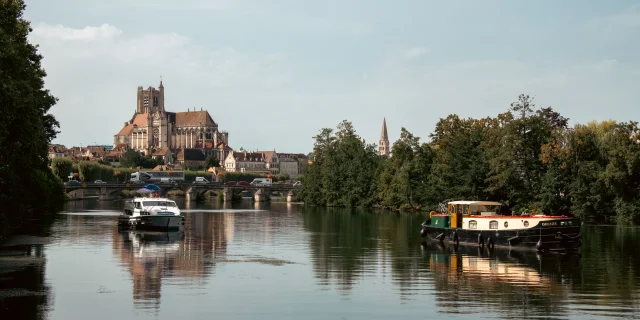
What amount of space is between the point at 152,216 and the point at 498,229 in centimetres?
2689

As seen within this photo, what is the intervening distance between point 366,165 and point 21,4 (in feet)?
285

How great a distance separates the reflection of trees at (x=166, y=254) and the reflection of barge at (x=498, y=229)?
15.0m

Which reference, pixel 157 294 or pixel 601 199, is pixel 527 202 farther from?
pixel 157 294

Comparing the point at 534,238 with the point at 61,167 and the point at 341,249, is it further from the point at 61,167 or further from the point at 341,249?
the point at 61,167

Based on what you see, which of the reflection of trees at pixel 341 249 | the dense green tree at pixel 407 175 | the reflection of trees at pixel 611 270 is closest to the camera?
the reflection of trees at pixel 611 270

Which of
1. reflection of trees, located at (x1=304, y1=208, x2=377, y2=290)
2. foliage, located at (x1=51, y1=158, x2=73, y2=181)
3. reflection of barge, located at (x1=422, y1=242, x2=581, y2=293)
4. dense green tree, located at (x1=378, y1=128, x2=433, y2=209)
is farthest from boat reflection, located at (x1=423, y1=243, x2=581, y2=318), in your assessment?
foliage, located at (x1=51, y1=158, x2=73, y2=181)

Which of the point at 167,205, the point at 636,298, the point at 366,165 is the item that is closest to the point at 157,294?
the point at 636,298

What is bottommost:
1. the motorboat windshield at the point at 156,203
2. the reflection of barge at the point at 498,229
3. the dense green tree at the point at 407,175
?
the reflection of barge at the point at 498,229

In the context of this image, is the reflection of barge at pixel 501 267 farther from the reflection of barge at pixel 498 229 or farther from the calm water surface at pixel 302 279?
the reflection of barge at pixel 498 229

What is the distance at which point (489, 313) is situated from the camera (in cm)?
2892

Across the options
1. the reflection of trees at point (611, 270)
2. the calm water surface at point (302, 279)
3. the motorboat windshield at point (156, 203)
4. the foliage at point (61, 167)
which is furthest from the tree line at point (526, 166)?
the foliage at point (61, 167)

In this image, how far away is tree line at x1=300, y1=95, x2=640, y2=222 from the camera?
8944 cm

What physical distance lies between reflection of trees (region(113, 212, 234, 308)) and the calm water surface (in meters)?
0.10

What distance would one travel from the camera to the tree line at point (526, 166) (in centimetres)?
8944
